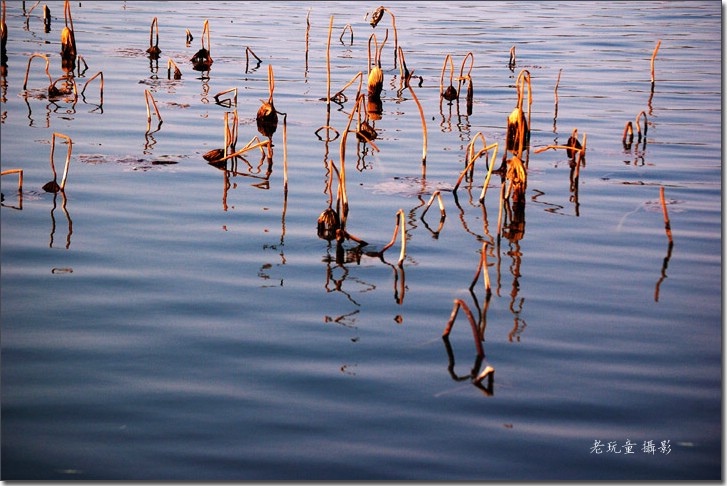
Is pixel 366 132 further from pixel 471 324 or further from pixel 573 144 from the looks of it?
pixel 471 324

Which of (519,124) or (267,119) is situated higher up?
(267,119)

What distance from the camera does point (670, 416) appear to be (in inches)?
156

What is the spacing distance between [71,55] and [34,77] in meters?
1.08

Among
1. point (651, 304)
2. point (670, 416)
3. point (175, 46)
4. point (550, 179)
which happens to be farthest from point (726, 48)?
point (175, 46)

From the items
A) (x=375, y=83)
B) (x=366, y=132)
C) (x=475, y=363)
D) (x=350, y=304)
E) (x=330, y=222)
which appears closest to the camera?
(x=475, y=363)

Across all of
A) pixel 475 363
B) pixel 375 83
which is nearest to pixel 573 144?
pixel 375 83

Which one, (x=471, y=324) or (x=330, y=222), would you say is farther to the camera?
(x=330, y=222)

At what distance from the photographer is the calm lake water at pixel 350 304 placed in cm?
369

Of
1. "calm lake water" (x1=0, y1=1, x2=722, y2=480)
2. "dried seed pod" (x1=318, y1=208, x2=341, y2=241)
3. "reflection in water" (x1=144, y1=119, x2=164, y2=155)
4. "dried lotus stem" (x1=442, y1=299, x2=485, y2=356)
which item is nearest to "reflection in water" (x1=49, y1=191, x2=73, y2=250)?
"calm lake water" (x1=0, y1=1, x2=722, y2=480)

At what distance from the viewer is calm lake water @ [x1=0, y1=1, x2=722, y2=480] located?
369 centimetres

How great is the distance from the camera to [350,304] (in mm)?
5043

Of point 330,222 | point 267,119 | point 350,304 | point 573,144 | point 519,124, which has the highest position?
point 267,119

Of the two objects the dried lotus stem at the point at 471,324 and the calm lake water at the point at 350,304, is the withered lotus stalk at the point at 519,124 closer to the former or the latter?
the calm lake water at the point at 350,304

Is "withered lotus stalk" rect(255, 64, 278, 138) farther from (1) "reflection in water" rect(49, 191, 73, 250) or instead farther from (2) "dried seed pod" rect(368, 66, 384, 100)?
(1) "reflection in water" rect(49, 191, 73, 250)
